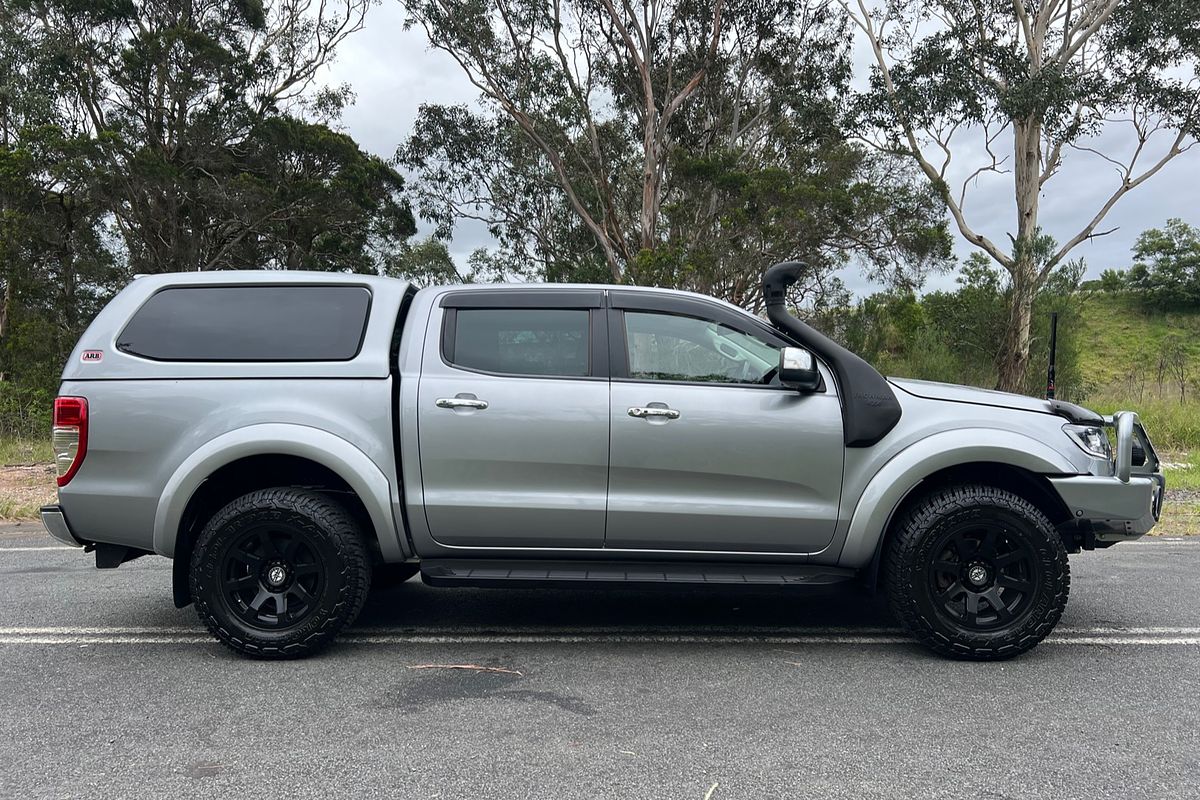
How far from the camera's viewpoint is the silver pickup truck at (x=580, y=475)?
4.26m

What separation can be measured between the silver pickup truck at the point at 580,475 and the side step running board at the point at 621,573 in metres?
0.01

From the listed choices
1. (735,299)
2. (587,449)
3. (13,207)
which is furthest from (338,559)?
(13,207)

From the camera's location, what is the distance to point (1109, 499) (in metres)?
4.29

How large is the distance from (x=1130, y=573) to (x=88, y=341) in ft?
21.9

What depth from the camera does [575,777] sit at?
3.04 m

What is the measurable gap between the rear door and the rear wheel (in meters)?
0.47

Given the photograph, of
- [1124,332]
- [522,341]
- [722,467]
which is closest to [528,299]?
[522,341]

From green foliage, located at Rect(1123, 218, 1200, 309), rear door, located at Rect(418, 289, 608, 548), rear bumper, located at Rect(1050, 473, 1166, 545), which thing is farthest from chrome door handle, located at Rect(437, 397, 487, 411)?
green foliage, located at Rect(1123, 218, 1200, 309)

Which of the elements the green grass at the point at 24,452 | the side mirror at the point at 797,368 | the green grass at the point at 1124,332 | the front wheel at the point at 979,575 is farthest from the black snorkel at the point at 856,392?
the green grass at the point at 1124,332

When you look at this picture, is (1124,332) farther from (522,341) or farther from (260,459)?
(260,459)

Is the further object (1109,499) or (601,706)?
(1109,499)

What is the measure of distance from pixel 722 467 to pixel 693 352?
62 centimetres

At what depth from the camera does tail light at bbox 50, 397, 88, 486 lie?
14.2 feet

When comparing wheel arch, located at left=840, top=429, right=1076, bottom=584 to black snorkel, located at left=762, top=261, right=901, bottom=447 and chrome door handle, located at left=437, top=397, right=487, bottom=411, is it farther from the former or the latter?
chrome door handle, located at left=437, top=397, right=487, bottom=411
